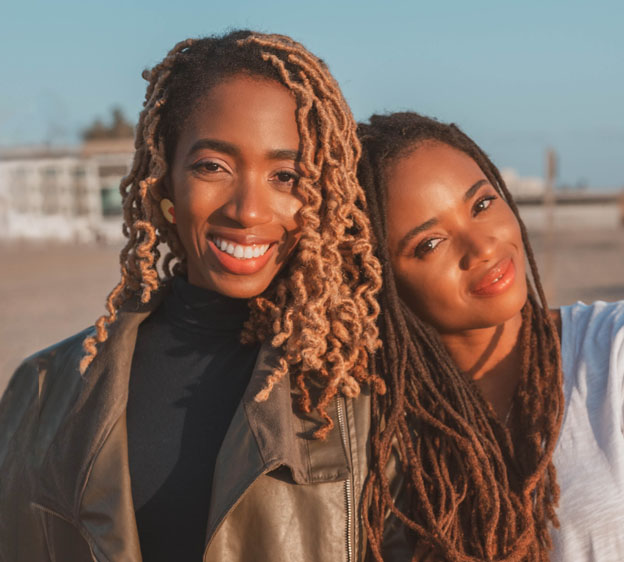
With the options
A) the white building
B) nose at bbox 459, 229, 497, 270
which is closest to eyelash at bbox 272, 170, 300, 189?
nose at bbox 459, 229, 497, 270

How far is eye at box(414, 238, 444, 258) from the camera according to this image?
8.90 ft

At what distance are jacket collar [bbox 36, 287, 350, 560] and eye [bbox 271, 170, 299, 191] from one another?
1.65 feet

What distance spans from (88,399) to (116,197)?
36.9m

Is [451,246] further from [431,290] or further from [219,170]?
[219,170]

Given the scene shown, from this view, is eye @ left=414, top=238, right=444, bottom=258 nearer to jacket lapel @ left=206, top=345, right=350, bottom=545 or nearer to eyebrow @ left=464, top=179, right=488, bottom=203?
eyebrow @ left=464, top=179, right=488, bottom=203

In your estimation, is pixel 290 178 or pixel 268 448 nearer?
pixel 268 448

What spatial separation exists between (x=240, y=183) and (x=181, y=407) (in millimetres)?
722

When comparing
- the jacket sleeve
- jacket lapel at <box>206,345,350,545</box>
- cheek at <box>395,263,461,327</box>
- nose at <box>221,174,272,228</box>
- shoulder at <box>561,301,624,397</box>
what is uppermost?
nose at <box>221,174,272,228</box>

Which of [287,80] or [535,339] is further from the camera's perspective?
[535,339]

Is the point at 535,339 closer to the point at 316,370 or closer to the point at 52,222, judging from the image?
the point at 316,370

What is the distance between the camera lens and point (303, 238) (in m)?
2.46

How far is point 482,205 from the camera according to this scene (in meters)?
2.78

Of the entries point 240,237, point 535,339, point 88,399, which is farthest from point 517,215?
point 88,399

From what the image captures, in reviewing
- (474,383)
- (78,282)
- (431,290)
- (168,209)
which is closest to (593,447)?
(474,383)
